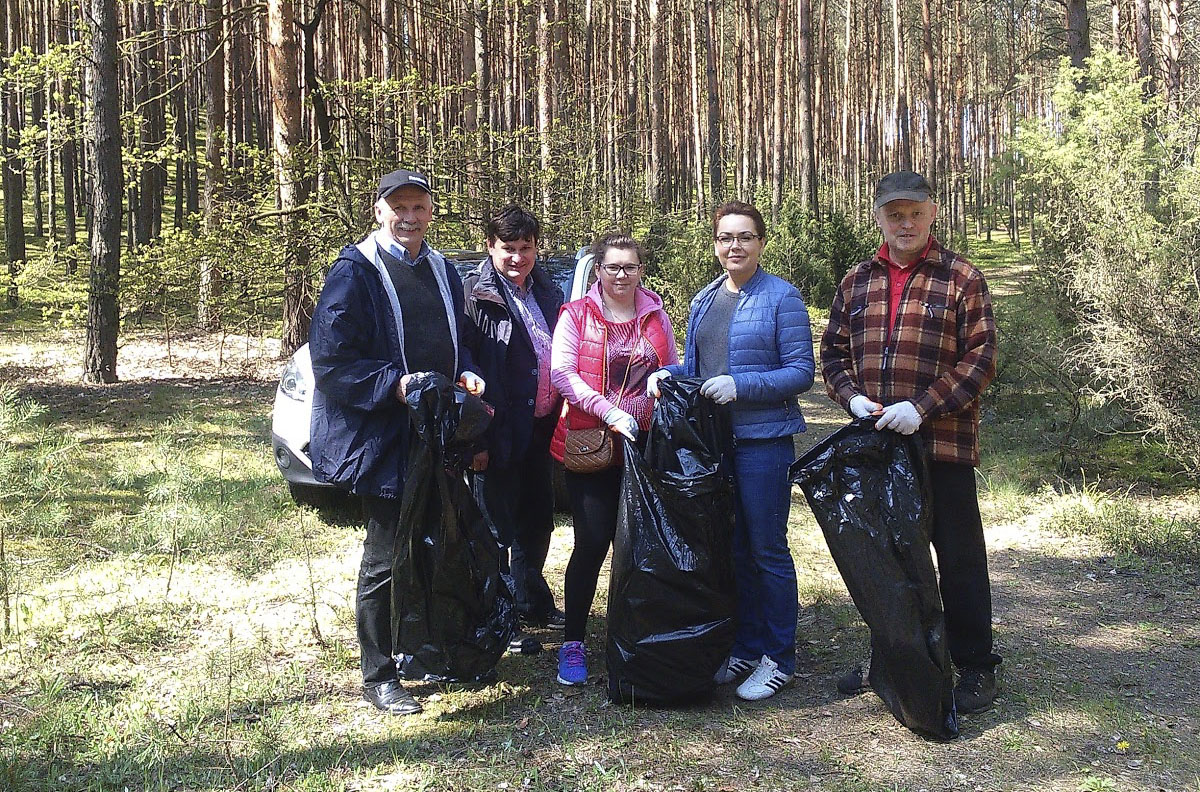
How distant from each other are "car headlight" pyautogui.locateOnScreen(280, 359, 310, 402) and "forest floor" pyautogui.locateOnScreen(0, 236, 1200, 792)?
80cm

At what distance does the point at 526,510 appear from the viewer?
14.8 ft

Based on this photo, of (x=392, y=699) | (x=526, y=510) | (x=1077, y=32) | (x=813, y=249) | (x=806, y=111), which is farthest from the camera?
(x=806, y=111)

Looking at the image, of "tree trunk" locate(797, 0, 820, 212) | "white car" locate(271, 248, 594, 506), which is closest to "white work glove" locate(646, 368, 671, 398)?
"white car" locate(271, 248, 594, 506)

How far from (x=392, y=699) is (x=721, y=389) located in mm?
1659

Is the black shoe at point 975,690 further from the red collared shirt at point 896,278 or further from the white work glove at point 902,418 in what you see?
the red collared shirt at point 896,278

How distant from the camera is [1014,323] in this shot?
9312 millimetres

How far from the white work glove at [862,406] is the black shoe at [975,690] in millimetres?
1066

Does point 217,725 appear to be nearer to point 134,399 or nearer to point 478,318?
point 478,318

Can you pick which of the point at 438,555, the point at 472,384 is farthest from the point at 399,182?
the point at 438,555

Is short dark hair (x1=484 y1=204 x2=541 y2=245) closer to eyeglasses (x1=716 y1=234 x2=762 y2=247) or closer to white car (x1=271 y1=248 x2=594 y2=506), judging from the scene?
eyeglasses (x1=716 y1=234 x2=762 y2=247)

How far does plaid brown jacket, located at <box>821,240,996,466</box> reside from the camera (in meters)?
3.46

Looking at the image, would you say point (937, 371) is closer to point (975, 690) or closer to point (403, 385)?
point (975, 690)

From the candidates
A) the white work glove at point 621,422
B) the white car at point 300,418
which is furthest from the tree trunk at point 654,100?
the white work glove at point 621,422

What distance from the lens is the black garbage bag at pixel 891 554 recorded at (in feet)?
11.1
